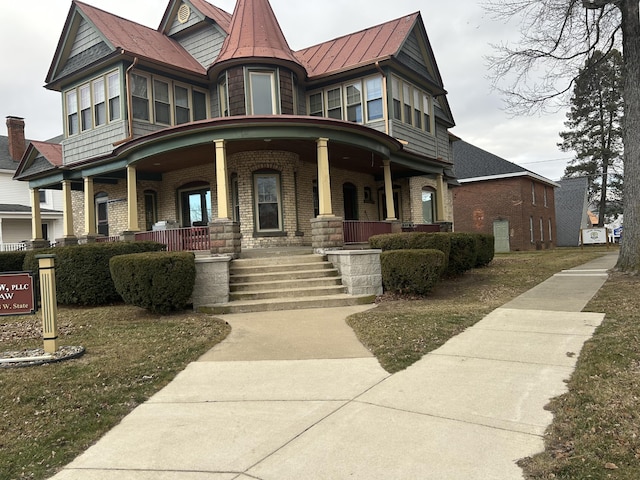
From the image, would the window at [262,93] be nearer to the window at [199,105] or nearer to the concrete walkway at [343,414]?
the window at [199,105]

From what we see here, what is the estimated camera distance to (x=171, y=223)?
15461 mm

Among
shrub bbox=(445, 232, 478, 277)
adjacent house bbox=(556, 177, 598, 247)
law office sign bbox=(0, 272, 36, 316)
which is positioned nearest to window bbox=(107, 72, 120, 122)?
law office sign bbox=(0, 272, 36, 316)

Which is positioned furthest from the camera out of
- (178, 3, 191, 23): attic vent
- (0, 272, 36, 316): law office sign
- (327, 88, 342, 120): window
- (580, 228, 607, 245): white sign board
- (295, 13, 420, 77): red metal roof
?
(580, 228, 607, 245): white sign board

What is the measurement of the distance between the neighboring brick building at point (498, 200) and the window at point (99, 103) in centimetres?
2338

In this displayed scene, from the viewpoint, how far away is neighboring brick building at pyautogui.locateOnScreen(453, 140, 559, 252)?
30.2m

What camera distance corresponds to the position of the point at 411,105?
17.6 meters

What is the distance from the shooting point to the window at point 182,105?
16.6m

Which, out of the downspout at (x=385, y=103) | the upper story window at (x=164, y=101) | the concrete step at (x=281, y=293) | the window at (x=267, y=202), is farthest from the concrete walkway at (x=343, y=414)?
the upper story window at (x=164, y=101)

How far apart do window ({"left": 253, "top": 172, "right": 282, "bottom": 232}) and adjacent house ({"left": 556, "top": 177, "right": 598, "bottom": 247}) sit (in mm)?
36233

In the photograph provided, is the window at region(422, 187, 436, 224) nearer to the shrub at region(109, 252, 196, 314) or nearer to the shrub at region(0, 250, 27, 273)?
the shrub at region(109, 252, 196, 314)

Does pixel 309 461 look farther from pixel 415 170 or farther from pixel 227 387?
pixel 415 170

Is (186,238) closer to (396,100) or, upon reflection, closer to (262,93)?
(262,93)

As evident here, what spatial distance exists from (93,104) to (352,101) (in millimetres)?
9296

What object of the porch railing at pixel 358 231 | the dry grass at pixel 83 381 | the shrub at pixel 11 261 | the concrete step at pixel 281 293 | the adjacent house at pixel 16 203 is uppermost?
the adjacent house at pixel 16 203
